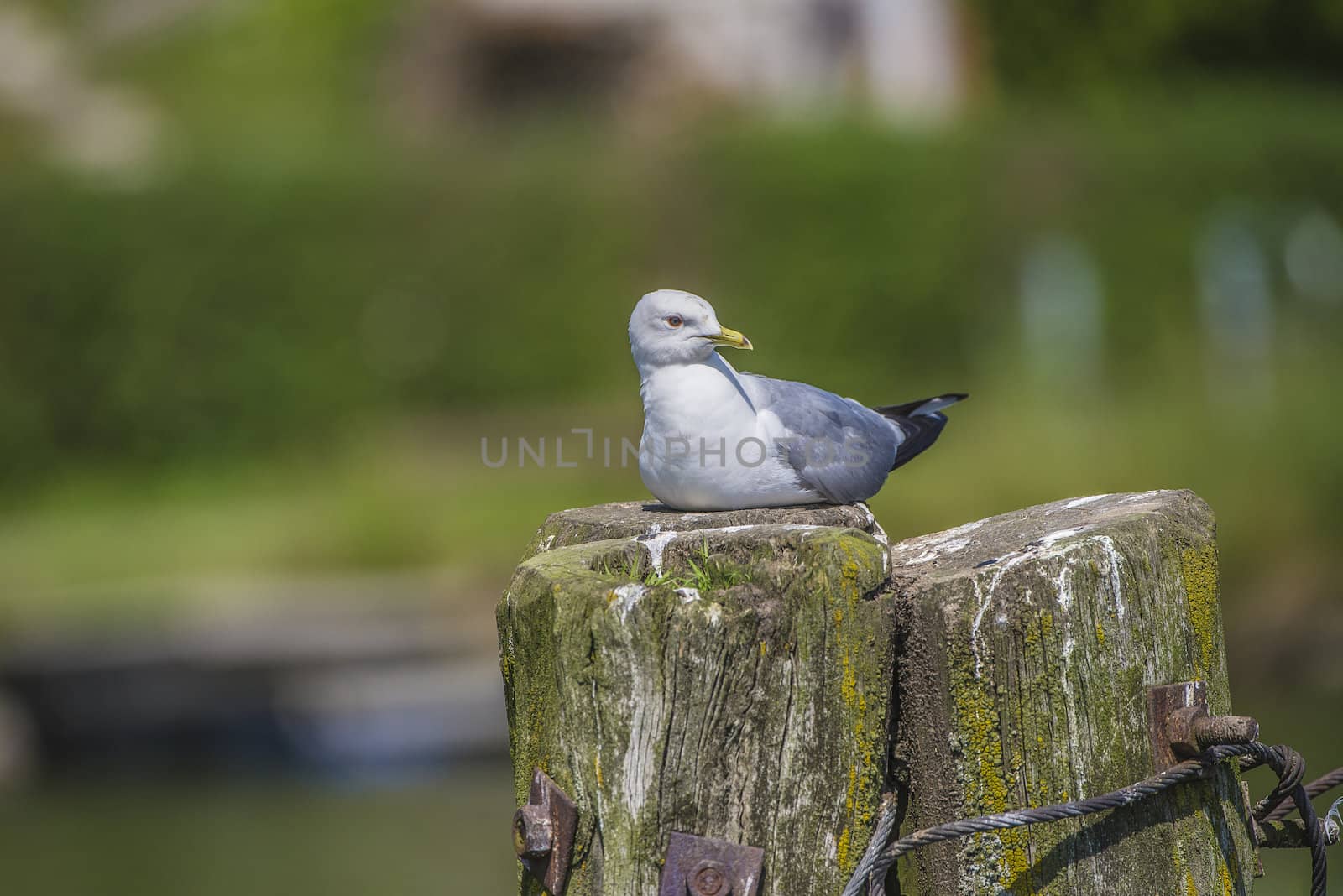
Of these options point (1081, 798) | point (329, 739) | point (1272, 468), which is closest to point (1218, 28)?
point (1272, 468)

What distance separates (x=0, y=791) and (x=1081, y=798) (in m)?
7.74

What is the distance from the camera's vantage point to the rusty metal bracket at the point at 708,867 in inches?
71.7

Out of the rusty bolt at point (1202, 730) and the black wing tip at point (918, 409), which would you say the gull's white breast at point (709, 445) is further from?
the rusty bolt at point (1202, 730)

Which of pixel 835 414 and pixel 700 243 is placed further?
pixel 700 243

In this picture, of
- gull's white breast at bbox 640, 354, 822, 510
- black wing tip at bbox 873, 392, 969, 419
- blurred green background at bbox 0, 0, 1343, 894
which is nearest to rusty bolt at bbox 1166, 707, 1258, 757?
gull's white breast at bbox 640, 354, 822, 510

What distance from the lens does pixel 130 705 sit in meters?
8.34

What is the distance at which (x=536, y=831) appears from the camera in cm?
187

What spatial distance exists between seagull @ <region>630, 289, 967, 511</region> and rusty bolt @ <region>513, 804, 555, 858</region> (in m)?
0.91

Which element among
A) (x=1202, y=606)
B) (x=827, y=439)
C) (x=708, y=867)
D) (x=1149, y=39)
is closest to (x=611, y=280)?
(x=1149, y=39)

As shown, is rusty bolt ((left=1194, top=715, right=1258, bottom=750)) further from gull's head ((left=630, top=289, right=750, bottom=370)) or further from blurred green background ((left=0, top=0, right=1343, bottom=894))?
blurred green background ((left=0, top=0, right=1343, bottom=894))

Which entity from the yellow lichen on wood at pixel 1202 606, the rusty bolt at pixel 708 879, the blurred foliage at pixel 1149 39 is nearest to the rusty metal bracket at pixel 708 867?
the rusty bolt at pixel 708 879

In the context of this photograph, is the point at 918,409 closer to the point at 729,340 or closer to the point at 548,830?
the point at 729,340

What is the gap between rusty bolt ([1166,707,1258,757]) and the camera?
190cm

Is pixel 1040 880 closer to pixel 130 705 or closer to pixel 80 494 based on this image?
pixel 130 705
